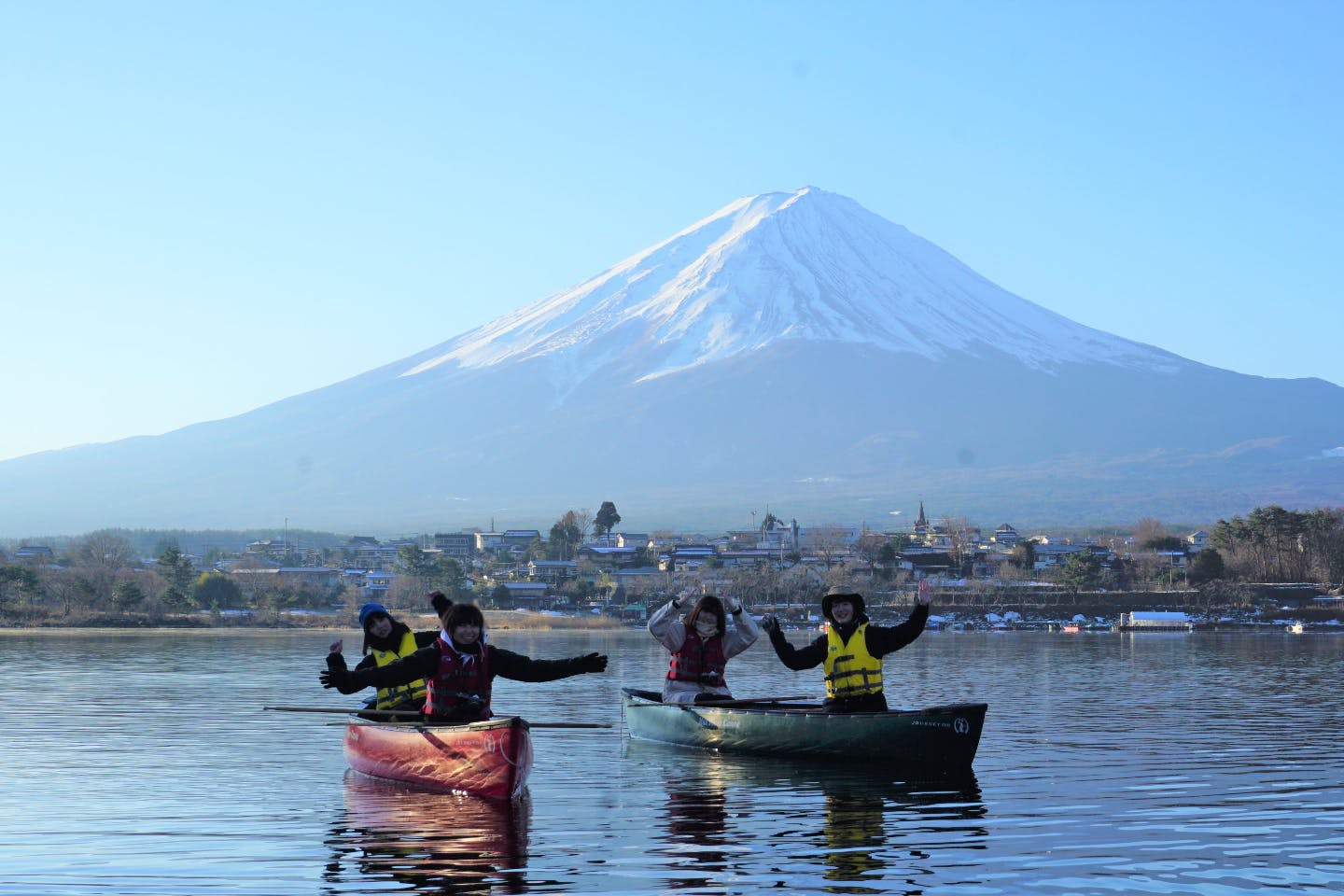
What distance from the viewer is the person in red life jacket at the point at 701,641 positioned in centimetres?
2391

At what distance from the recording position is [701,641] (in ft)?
82.5

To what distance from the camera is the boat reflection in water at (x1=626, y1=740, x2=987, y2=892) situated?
15.9 meters

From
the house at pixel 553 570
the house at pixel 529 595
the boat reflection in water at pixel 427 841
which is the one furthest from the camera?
the house at pixel 553 570

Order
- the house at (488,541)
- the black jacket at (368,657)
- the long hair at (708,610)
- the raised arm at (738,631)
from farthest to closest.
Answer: the house at (488,541), the raised arm at (738,631), the long hair at (708,610), the black jacket at (368,657)

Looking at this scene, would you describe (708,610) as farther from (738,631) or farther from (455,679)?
(455,679)

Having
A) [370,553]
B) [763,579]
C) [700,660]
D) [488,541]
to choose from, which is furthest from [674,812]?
[370,553]

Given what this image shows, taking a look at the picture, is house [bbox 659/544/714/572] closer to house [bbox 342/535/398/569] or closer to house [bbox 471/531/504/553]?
house [bbox 471/531/504/553]

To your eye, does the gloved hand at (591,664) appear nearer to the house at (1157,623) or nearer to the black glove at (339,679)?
the black glove at (339,679)

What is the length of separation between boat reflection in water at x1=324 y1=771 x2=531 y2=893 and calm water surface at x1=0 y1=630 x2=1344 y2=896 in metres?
0.05

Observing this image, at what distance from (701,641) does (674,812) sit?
5586mm

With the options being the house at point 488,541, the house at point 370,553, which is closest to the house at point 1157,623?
the house at point 370,553

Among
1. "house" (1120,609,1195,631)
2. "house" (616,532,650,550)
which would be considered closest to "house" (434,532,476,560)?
"house" (616,532,650,550)

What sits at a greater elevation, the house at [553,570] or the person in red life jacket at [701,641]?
the house at [553,570]

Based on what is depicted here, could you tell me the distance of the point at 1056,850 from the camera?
54.8ft
